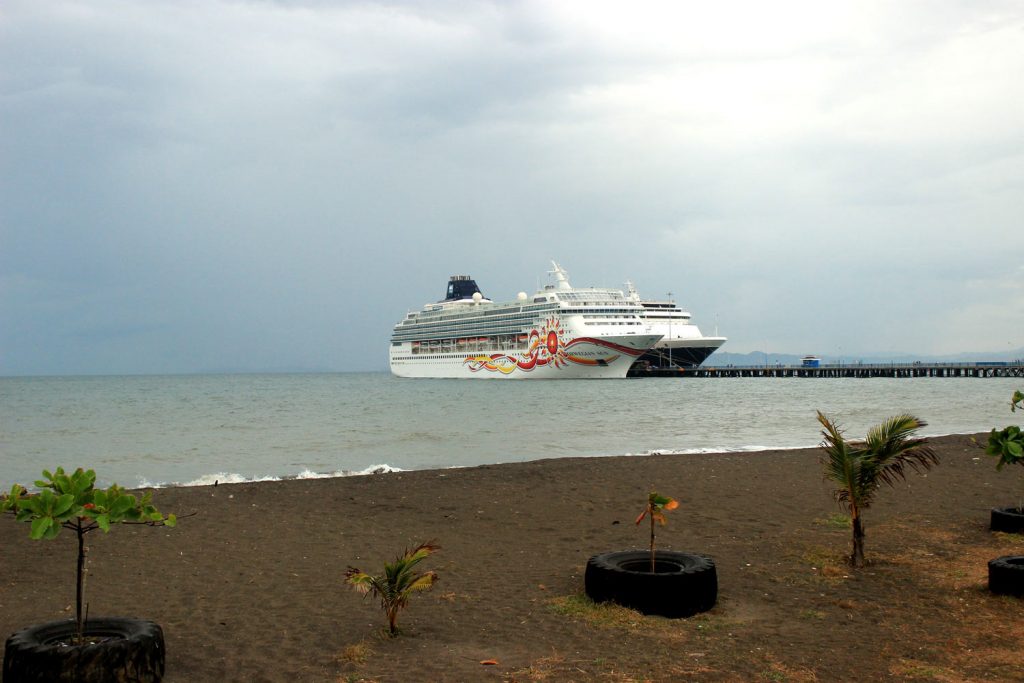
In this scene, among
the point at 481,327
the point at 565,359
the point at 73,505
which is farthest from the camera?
the point at 481,327

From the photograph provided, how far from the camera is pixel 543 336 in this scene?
77625 millimetres

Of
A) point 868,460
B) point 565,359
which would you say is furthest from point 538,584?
point 565,359

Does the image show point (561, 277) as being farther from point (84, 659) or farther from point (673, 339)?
point (84, 659)

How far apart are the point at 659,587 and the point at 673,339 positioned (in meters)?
78.5

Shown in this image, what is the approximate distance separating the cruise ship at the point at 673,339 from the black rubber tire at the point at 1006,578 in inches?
2895

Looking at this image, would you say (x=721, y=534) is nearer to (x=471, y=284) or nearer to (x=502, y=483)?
(x=502, y=483)

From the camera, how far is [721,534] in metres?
8.91

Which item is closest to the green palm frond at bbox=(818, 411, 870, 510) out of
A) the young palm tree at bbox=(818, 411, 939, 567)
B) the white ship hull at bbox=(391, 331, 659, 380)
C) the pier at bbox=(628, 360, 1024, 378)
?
the young palm tree at bbox=(818, 411, 939, 567)

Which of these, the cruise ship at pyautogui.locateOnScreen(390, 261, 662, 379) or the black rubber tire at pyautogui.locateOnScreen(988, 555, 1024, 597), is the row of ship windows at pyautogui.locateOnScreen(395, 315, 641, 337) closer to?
the cruise ship at pyautogui.locateOnScreen(390, 261, 662, 379)

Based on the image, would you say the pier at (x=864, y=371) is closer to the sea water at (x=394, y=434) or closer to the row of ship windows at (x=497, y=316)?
the row of ship windows at (x=497, y=316)

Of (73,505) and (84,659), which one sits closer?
(73,505)

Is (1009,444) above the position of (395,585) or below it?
above

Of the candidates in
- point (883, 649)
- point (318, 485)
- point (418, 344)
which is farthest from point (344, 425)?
point (418, 344)

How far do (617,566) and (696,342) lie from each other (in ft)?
261
